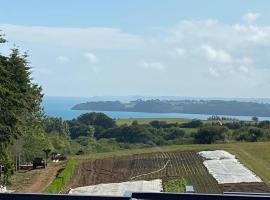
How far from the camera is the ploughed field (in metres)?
24.5

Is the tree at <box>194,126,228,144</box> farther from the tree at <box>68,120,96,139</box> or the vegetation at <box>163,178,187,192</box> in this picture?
the tree at <box>68,120,96,139</box>

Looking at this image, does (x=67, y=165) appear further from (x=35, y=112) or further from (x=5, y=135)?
(x=5, y=135)

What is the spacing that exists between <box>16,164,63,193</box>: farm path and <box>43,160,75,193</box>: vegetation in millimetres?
438

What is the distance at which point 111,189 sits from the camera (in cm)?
2439

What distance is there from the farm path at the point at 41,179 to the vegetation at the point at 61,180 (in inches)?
17.2

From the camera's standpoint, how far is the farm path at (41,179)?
86.6ft

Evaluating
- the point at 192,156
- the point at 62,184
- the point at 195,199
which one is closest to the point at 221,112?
the point at 192,156

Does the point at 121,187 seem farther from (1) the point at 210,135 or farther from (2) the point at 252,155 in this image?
(1) the point at 210,135

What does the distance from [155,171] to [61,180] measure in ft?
18.2

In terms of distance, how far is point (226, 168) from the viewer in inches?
1187

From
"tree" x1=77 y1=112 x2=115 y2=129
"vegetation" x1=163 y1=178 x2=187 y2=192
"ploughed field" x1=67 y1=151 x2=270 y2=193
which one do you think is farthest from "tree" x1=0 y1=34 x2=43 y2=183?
"tree" x1=77 y1=112 x2=115 y2=129

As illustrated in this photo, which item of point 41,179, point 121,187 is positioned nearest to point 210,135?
point 41,179

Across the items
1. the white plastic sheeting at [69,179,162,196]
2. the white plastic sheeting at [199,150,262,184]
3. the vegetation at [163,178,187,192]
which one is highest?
the white plastic sheeting at [199,150,262,184]

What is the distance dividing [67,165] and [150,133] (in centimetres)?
3191
